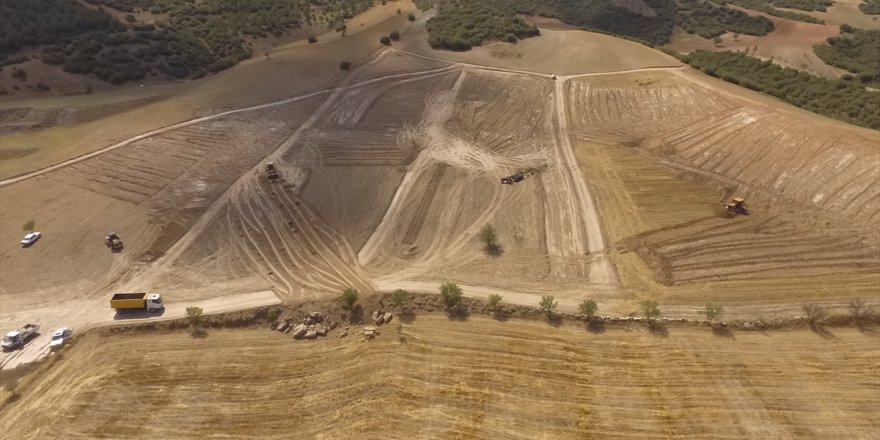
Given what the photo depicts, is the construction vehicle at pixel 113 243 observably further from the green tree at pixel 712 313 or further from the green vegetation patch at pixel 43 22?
the green vegetation patch at pixel 43 22

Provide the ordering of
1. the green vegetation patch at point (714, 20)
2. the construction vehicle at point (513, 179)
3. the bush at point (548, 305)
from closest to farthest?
the bush at point (548, 305), the construction vehicle at point (513, 179), the green vegetation patch at point (714, 20)

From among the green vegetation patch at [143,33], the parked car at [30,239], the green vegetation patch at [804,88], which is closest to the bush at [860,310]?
the green vegetation patch at [804,88]

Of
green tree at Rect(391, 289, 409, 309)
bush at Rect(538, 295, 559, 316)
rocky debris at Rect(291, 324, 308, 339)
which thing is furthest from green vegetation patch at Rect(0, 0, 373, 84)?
bush at Rect(538, 295, 559, 316)

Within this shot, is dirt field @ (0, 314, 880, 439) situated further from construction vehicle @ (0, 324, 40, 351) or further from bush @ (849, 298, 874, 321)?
construction vehicle @ (0, 324, 40, 351)

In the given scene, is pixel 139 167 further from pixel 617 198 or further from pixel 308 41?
pixel 617 198

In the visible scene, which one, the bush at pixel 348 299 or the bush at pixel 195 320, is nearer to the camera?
the bush at pixel 195 320

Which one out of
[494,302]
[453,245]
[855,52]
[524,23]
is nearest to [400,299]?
[494,302]
